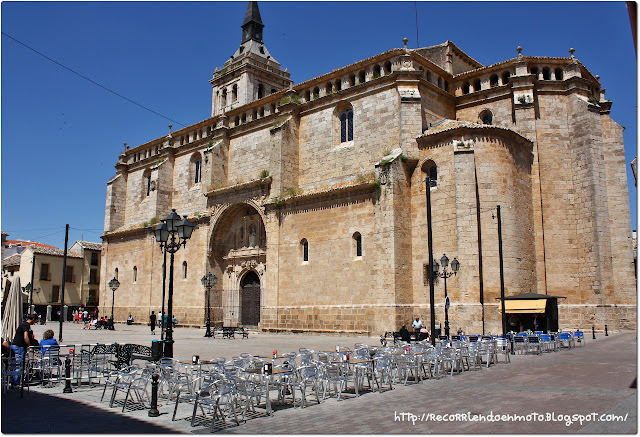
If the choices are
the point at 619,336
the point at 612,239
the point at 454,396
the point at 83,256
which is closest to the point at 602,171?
the point at 612,239

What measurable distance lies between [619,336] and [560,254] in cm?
492

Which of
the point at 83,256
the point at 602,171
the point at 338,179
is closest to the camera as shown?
the point at 602,171

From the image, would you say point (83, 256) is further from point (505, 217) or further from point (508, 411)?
point (508, 411)

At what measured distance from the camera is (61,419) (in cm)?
799

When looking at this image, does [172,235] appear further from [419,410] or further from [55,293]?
[55,293]

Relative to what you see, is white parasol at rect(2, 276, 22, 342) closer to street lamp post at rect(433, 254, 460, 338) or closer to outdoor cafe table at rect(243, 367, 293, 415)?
outdoor cafe table at rect(243, 367, 293, 415)

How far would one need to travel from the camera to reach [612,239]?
2670 centimetres

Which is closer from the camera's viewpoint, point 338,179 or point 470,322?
point 470,322

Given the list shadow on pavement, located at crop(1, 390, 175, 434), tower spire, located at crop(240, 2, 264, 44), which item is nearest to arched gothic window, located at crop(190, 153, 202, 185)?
tower spire, located at crop(240, 2, 264, 44)

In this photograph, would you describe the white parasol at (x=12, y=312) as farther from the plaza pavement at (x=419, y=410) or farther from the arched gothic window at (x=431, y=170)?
the arched gothic window at (x=431, y=170)

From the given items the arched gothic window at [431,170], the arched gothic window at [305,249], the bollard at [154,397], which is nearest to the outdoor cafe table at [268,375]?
the bollard at [154,397]

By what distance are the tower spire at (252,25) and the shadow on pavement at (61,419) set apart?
47.0 metres

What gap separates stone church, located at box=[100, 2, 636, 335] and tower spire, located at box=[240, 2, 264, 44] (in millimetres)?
19613

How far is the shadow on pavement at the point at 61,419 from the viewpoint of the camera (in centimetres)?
731
